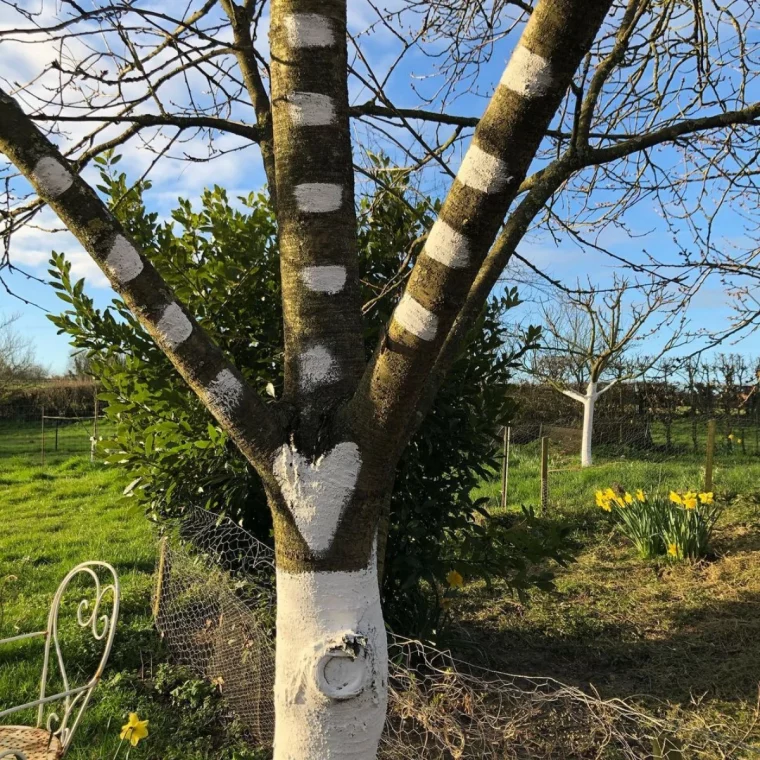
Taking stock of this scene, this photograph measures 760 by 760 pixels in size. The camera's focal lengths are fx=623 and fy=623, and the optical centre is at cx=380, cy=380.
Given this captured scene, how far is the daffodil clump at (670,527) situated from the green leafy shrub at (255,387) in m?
3.00

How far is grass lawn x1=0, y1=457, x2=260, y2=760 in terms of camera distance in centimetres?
287

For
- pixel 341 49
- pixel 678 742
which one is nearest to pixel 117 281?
pixel 341 49

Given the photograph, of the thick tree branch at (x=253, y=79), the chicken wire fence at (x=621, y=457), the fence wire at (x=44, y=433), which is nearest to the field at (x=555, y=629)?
the chicken wire fence at (x=621, y=457)

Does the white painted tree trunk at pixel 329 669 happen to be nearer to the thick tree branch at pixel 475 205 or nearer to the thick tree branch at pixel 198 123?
the thick tree branch at pixel 475 205

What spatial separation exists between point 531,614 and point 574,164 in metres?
3.74

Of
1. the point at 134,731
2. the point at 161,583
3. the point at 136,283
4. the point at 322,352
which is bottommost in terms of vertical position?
the point at 134,731

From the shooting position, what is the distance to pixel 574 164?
2.06 meters

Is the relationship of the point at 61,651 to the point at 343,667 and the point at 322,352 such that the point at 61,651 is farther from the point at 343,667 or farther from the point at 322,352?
the point at 322,352

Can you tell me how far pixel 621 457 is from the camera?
13008 mm

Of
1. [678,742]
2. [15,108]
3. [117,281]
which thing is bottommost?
[678,742]

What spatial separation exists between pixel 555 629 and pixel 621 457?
926cm

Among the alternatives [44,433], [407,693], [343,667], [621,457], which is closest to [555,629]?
[407,693]

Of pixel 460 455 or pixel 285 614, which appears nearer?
pixel 285 614

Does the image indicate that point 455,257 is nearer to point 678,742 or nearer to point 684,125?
point 684,125
